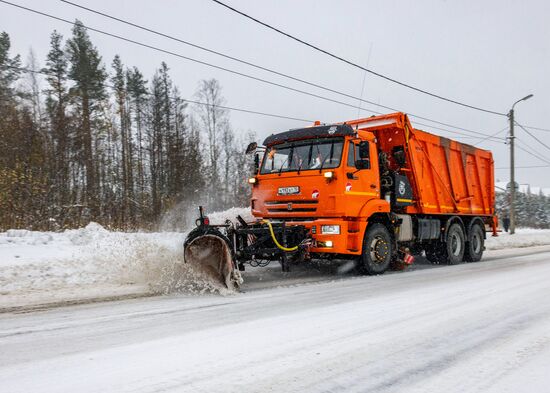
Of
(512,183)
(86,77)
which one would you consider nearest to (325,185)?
(512,183)

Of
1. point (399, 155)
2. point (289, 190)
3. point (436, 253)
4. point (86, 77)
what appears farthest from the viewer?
point (86, 77)

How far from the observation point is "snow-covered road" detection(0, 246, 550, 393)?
9.70 feet

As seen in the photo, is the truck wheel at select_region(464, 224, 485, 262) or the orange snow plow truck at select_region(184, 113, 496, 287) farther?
the truck wheel at select_region(464, 224, 485, 262)

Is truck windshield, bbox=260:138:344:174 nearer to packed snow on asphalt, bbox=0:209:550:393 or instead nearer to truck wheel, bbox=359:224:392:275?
truck wheel, bbox=359:224:392:275

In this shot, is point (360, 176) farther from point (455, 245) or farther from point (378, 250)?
point (455, 245)

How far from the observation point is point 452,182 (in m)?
12.4

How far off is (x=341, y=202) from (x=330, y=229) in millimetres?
536

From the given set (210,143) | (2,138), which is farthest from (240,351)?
(210,143)

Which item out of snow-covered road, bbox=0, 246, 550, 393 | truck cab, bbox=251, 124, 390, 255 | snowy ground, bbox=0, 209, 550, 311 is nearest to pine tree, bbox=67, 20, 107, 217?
snowy ground, bbox=0, 209, 550, 311

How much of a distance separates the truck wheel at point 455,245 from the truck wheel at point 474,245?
0.26 meters

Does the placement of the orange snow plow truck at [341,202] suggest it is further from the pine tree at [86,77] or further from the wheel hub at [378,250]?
the pine tree at [86,77]

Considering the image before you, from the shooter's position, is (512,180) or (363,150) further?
(512,180)

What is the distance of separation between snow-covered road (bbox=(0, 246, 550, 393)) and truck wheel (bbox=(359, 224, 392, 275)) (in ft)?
8.56

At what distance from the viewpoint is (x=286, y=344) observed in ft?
12.6
